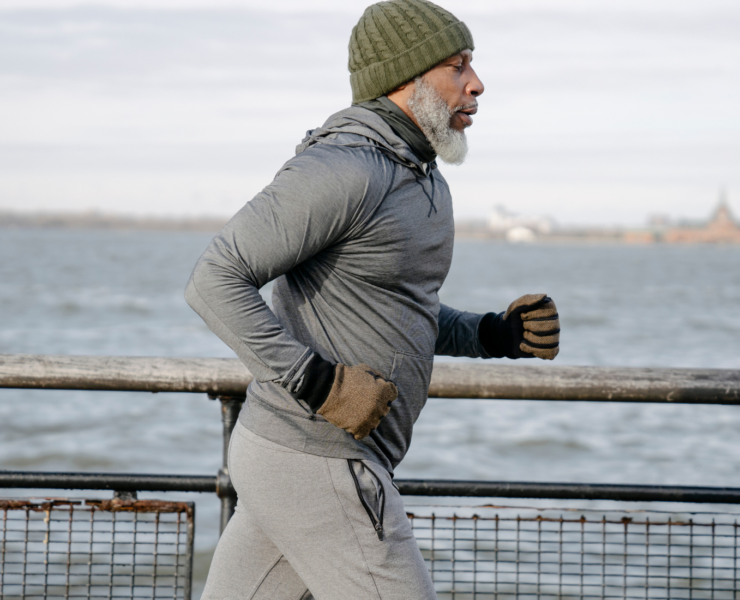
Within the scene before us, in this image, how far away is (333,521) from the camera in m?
1.71

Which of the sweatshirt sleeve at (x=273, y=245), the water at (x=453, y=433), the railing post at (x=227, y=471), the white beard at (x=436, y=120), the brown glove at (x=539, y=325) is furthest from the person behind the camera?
the water at (x=453, y=433)

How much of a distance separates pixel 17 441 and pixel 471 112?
9.30 metres

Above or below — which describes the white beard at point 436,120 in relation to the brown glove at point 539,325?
above

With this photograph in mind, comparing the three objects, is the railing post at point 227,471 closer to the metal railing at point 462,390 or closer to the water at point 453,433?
the metal railing at point 462,390

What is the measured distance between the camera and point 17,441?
32.4 ft

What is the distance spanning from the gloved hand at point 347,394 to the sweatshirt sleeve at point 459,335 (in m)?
0.50

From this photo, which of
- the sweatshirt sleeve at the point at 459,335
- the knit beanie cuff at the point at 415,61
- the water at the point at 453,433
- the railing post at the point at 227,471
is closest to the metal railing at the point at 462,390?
the railing post at the point at 227,471

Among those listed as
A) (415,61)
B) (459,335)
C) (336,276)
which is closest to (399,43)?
(415,61)

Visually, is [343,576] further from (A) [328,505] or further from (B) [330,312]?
(B) [330,312]

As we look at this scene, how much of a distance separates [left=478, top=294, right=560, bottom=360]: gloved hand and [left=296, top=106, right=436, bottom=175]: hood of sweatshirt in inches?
18.0

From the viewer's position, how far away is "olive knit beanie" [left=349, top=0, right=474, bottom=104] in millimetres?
1803

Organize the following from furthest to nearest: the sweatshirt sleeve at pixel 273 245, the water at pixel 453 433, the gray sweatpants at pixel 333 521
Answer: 1. the water at pixel 453 433
2. the gray sweatpants at pixel 333 521
3. the sweatshirt sleeve at pixel 273 245

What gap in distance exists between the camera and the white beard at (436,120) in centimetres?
180

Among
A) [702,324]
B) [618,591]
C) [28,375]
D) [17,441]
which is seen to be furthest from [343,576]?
[702,324]
